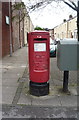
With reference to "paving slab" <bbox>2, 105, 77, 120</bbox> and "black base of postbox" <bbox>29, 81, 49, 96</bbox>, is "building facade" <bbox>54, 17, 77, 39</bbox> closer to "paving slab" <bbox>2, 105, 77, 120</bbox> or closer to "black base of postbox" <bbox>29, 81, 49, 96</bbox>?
"black base of postbox" <bbox>29, 81, 49, 96</bbox>

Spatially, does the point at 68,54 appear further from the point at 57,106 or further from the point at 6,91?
the point at 6,91

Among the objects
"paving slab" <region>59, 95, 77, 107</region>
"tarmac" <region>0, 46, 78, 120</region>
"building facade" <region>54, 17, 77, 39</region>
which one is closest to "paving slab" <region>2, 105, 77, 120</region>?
"tarmac" <region>0, 46, 78, 120</region>

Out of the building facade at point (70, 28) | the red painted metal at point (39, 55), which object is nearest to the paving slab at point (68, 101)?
the red painted metal at point (39, 55)

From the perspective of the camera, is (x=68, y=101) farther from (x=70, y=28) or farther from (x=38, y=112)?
(x=70, y=28)

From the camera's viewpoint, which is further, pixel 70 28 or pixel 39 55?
pixel 70 28

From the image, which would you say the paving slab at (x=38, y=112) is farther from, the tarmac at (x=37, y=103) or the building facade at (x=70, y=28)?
the building facade at (x=70, y=28)

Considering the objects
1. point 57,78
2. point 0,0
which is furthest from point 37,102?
point 0,0

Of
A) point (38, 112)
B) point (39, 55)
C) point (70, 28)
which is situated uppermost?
point (70, 28)

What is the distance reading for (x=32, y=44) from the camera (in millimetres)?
4898

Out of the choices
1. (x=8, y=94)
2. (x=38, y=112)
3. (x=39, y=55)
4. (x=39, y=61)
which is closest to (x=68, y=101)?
(x=38, y=112)

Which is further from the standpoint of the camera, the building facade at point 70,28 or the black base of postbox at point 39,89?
the building facade at point 70,28

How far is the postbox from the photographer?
4867mm

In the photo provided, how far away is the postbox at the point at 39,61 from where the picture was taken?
4867 mm

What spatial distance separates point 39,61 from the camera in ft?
16.3
